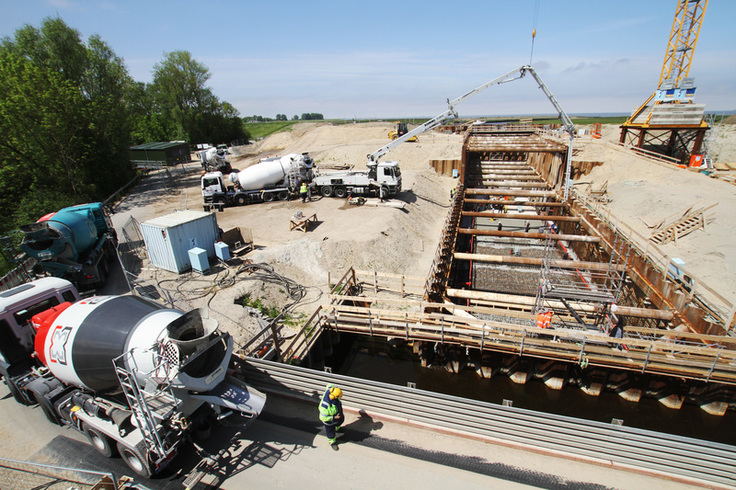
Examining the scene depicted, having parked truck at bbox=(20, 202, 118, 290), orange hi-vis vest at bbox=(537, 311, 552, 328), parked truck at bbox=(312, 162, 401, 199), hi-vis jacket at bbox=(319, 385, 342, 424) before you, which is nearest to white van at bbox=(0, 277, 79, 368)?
parked truck at bbox=(20, 202, 118, 290)

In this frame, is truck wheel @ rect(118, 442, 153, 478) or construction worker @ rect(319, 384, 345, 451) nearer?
truck wheel @ rect(118, 442, 153, 478)

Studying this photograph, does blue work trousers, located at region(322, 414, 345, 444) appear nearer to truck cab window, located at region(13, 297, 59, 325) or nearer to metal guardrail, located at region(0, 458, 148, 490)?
metal guardrail, located at region(0, 458, 148, 490)

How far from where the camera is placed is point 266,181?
2922cm

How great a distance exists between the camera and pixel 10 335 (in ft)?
30.3

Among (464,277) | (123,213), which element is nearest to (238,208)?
(123,213)

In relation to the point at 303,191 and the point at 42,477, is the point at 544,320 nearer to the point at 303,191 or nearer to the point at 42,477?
the point at 42,477

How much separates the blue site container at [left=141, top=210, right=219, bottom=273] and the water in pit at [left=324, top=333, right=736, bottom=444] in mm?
9112

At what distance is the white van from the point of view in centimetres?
913

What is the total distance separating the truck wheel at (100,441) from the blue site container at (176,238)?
965cm

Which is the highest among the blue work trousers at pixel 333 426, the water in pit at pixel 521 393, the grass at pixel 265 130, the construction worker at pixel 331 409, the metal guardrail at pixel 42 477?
the grass at pixel 265 130

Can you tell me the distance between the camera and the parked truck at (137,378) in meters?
6.80

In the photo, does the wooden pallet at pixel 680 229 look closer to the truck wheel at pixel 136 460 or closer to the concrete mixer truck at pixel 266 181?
the truck wheel at pixel 136 460

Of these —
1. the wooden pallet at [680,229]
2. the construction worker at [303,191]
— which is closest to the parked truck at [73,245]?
the construction worker at [303,191]

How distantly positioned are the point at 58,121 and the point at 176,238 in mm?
20167
